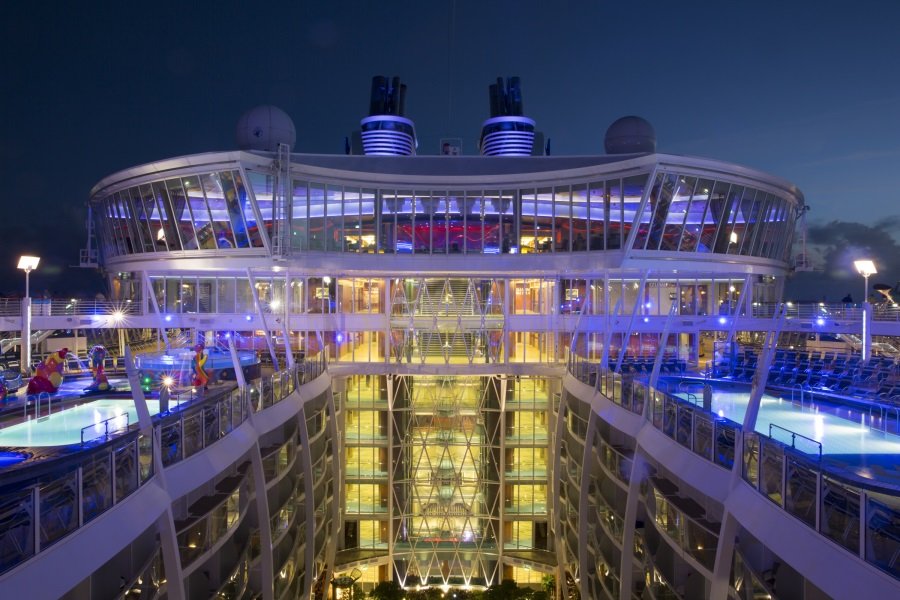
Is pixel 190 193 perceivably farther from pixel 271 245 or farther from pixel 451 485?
pixel 451 485

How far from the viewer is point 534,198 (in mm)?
25484

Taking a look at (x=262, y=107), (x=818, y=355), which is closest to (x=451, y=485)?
(x=818, y=355)

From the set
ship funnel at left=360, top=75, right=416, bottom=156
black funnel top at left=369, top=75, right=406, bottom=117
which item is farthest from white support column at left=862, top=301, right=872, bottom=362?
black funnel top at left=369, top=75, right=406, bottom=117

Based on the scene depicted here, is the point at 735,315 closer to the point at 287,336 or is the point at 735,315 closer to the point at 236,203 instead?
the point at 287,336

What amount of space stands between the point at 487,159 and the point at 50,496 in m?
24.9

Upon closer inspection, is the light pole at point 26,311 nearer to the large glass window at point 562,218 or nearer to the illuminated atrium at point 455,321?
the illuminated atrium at point 455,321

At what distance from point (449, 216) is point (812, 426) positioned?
57.0 ft

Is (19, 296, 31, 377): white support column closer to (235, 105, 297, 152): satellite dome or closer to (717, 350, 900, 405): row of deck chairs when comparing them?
(235, 105, 297, 152): satellite dome

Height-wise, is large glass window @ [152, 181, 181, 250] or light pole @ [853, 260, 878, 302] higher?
large glass window @ [152, 181, 181, 250]

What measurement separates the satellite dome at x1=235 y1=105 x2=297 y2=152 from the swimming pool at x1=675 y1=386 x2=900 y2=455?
22.5 metres

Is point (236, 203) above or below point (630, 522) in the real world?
Result: above

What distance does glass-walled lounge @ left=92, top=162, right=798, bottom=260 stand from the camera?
2372cm

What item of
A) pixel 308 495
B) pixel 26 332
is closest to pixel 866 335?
pixel 308 495

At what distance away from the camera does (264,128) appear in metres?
29.0
